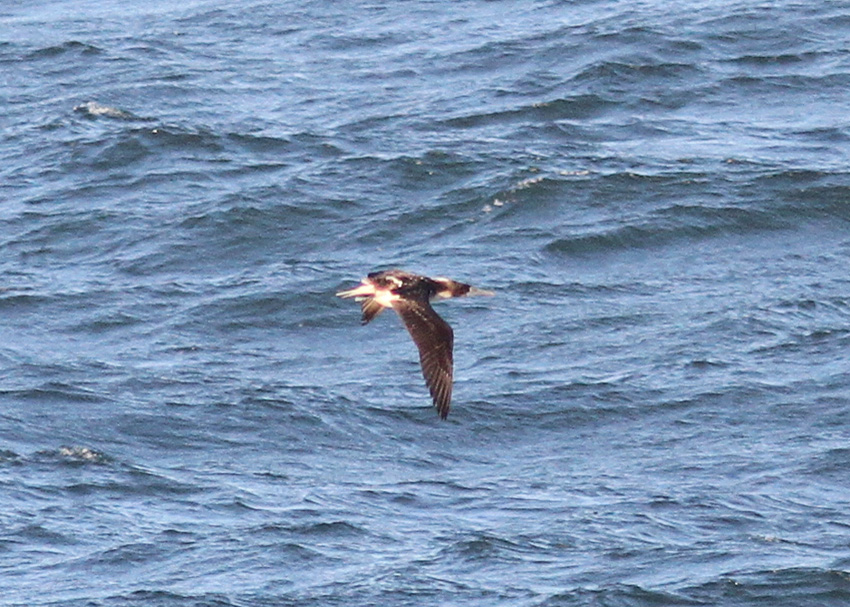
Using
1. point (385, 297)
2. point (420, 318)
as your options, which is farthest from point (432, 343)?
point (385, 297)

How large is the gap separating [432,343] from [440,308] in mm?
8738

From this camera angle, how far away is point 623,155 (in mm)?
27203

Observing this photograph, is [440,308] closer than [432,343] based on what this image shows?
No

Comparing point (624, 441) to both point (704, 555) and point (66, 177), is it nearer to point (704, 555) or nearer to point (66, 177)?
point (704, 555)

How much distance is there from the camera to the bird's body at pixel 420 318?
14750 mm

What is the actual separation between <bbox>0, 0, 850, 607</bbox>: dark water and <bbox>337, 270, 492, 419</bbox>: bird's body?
3749 mm

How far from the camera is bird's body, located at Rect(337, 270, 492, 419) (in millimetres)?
14750

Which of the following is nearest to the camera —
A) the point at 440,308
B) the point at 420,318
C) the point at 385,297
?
the point at 385,297

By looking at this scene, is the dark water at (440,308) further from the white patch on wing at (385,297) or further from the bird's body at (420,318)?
the white patch on wing at (385,297)

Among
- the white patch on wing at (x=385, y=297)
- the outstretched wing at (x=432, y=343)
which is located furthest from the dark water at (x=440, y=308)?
the white patch on wing at (x=385, y=297)

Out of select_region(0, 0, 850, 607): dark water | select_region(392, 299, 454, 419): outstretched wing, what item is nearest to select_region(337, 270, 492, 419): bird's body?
select_region(392, 299, 454, 419): outstretched wing

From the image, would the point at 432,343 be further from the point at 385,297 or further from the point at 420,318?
the point at 385,297

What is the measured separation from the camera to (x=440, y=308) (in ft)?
77.4

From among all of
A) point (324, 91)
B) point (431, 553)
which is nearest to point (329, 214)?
point (324, 91)
